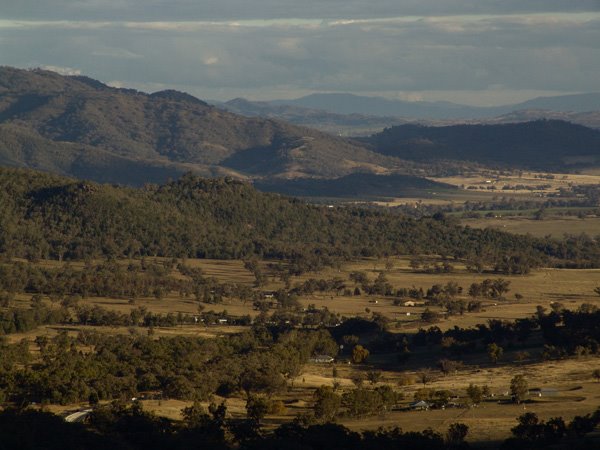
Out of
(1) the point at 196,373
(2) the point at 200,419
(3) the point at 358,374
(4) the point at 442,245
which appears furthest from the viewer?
(4) the point at 442,245

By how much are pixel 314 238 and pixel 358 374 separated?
72.2 metres

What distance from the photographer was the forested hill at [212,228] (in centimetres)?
12300

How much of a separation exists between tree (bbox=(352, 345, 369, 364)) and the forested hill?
48.5 meters

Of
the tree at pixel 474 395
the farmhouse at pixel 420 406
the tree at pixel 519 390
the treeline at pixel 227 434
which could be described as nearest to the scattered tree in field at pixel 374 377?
the farmhouse at pixel 420 406

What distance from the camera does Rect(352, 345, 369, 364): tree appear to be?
2859 inches

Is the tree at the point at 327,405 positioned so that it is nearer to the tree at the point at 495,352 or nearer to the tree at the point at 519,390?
the tree at the point at 519,390

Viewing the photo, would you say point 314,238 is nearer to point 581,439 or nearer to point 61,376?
point 61,376

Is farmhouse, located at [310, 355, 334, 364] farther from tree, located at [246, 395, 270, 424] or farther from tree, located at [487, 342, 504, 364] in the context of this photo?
tree, located at [246, 395, 270, 424]

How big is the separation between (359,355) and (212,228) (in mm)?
64102

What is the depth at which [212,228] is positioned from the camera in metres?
135

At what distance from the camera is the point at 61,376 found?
192ft

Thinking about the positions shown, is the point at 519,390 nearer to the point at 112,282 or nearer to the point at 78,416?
the point at 78,416

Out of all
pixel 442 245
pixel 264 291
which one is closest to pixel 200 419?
pixel 264 291

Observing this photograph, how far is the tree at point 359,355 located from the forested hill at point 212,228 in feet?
159
